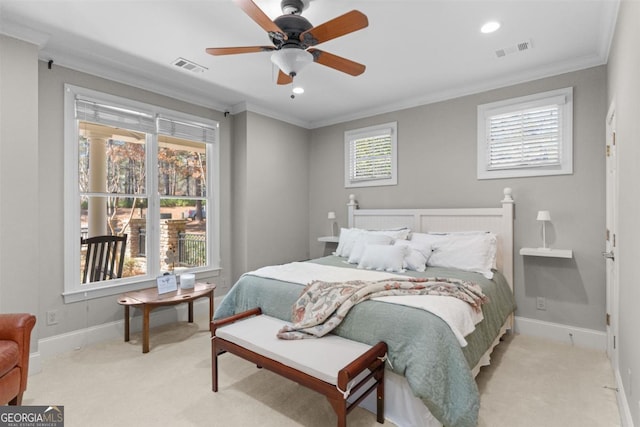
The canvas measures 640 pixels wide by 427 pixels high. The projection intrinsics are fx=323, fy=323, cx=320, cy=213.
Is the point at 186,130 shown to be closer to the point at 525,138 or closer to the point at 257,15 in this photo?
the point at 257,15

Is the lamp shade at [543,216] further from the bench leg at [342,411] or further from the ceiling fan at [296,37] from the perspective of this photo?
the bench leg at [342,411]

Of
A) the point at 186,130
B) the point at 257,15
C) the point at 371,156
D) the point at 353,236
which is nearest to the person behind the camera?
the point at 257,15

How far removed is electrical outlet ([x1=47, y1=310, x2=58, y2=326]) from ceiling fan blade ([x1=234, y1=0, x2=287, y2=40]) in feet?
10.3

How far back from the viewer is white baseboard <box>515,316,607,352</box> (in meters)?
3.08

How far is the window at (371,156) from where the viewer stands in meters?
4.48

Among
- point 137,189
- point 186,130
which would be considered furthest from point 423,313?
point 186,130

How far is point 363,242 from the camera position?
3.78 meters

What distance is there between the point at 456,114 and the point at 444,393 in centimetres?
320

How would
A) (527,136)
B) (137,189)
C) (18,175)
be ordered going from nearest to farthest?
(18,175), (527,136), (137,189)

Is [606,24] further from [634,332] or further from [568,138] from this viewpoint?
[634,332]

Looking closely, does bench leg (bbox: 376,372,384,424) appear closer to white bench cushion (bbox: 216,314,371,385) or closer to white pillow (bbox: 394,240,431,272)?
white bench cushion (bbox: 216,314,371,385)

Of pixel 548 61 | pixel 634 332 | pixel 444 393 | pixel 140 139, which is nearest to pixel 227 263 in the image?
pixel 140 139

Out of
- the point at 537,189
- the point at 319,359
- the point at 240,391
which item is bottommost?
the point at 240,391

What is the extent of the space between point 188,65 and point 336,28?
6.48 feet
